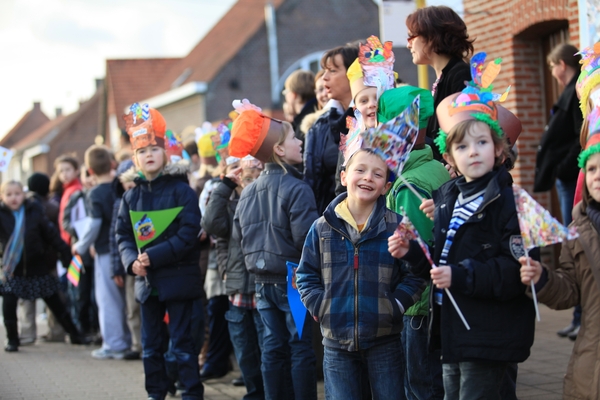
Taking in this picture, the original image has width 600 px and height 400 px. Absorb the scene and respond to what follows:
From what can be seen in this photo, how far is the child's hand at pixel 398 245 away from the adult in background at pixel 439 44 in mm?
1569

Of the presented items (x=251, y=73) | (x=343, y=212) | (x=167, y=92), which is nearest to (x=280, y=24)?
(x=251, y=73)

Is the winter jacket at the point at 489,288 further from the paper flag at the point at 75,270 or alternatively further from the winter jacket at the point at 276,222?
→ the paper flag at the point at 75,270

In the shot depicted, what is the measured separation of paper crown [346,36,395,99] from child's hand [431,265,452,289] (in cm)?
144

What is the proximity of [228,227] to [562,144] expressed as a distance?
3.33 meters

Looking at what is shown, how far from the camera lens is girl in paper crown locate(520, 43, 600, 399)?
3.50m

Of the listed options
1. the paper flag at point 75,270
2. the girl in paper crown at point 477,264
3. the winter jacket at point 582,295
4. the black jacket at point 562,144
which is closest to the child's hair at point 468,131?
the girl in paper crown at point 477,264

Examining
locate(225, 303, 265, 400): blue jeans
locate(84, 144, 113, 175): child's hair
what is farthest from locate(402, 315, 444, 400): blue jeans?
locate(84, 144, 113, 175): child's hair

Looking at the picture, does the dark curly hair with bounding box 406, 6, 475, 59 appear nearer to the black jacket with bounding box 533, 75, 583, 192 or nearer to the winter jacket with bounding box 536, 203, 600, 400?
the winter jacket with bounding box 536, 203, 600, 400

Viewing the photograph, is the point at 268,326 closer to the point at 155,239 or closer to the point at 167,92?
the point at 155,239

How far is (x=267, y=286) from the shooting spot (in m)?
5.64

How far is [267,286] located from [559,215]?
18.4 feet

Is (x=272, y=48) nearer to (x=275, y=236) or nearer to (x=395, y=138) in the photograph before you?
(x=275, y=236)

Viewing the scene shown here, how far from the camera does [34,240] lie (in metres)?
9.84

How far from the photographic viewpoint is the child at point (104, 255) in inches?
A: 348
